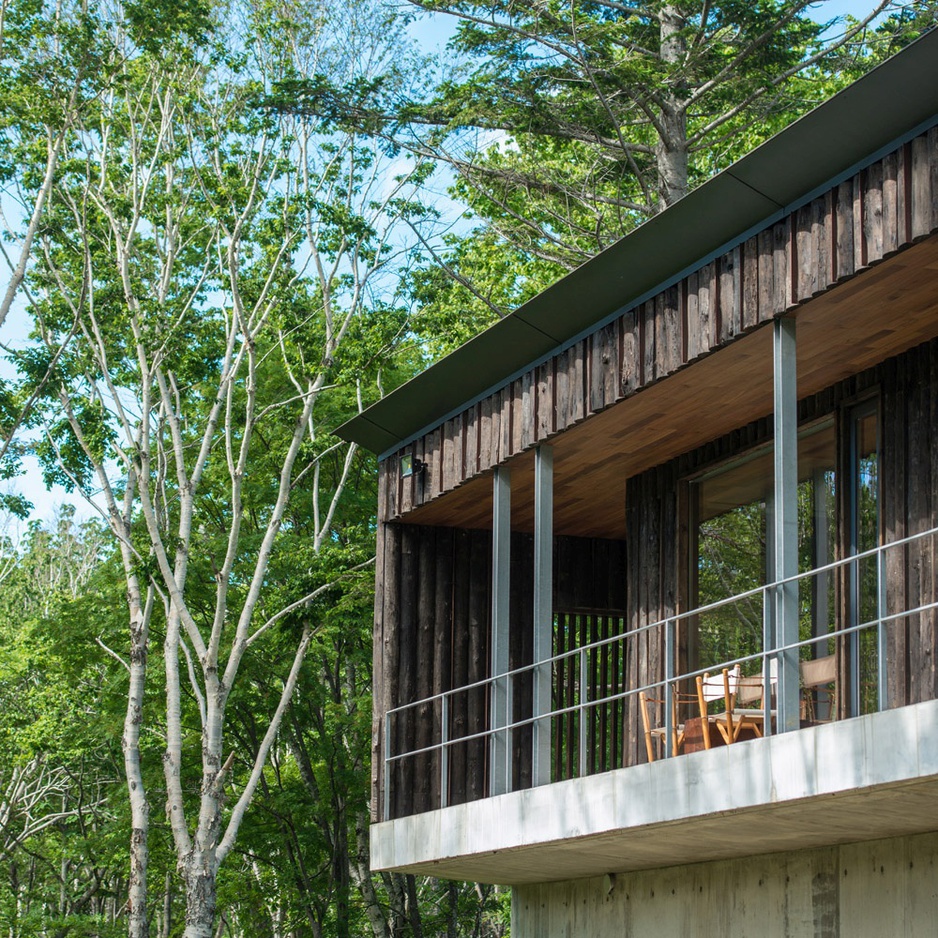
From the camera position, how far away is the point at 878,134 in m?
7.10

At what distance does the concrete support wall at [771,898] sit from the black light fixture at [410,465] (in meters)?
3.62

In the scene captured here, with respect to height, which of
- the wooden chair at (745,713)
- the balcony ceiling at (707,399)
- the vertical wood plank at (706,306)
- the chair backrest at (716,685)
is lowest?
the wooden chair at (745,713)

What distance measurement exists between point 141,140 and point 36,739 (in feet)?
38.3

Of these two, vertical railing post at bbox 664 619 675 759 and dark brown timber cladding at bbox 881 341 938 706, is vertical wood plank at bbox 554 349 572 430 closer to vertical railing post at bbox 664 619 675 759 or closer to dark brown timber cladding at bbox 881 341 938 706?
vertical railing post at bbox 664 619 675 759

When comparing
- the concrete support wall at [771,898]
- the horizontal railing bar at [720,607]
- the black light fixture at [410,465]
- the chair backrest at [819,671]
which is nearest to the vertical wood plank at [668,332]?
the horizontal railing bar at [720,607]

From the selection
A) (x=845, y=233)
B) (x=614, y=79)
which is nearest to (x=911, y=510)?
(x=845, y=233)

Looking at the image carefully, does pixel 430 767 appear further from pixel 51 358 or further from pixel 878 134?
pixel 51 358

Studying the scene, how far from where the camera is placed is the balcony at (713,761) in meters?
6.72

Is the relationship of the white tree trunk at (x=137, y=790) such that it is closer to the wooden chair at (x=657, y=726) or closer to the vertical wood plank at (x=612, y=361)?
the wooden chair at (x=657, y=726)

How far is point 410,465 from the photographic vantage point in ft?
40.0

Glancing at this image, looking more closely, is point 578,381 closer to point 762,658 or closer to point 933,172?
point 762,658

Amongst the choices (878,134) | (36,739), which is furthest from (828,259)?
(36,739)

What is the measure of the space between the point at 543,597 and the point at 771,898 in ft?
8.72

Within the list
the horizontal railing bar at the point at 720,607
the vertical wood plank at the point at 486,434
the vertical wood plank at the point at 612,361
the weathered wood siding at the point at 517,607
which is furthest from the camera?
the weathered wood siding at the point at 517,607
